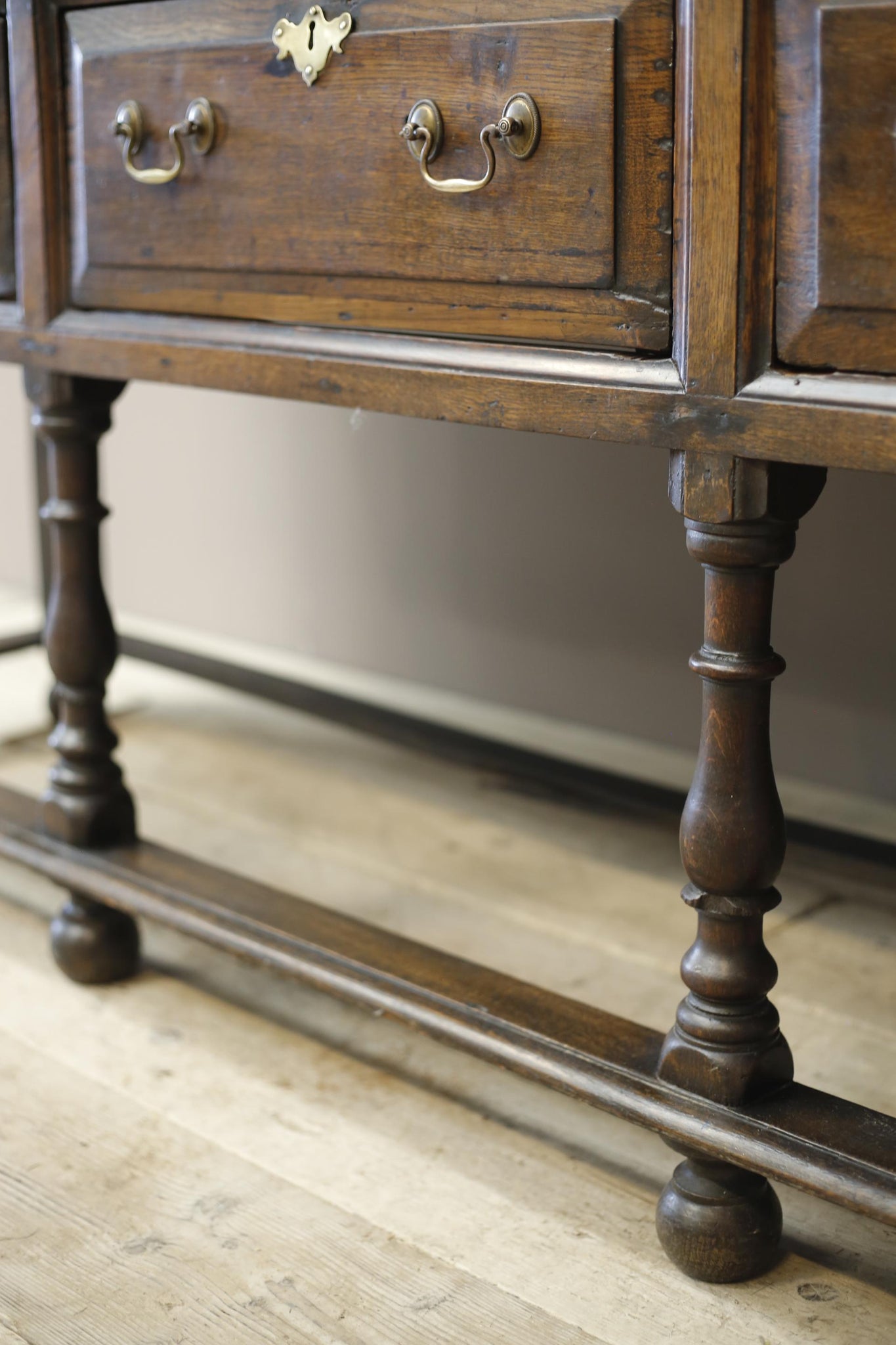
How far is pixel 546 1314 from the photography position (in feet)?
3.24

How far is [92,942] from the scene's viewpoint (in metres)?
1.43

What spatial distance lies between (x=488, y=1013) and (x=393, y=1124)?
0.18 metres

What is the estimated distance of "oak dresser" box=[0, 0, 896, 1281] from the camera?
0.83 m

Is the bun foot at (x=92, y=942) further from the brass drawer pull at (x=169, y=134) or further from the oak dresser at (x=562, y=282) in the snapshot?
the brass drawer pull at (x=169, y=134)

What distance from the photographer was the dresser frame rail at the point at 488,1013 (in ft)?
3.09

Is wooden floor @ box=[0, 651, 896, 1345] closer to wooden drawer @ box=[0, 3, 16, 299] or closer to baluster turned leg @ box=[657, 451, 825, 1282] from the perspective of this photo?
baluster turned leg @ box=[657, 451, 825, 1282]

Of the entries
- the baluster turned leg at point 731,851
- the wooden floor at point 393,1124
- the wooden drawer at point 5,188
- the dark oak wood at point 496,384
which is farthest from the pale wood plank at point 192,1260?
the wooden drawer at point 5,188

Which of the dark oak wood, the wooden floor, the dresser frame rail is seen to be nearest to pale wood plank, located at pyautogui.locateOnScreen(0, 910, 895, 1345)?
the wooden floor

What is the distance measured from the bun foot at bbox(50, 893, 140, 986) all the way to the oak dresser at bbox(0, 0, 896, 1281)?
6.1 inches

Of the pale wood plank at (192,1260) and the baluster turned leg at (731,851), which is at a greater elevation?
the baluster turned leg at (731,851)

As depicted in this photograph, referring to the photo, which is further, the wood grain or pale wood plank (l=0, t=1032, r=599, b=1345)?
pale wood plank (l=0, t=1032, r=599, b=1345)

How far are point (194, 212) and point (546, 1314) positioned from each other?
814mm

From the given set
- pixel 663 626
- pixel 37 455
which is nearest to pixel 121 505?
pixel 37 455

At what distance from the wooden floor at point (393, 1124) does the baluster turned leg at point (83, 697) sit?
54mm
